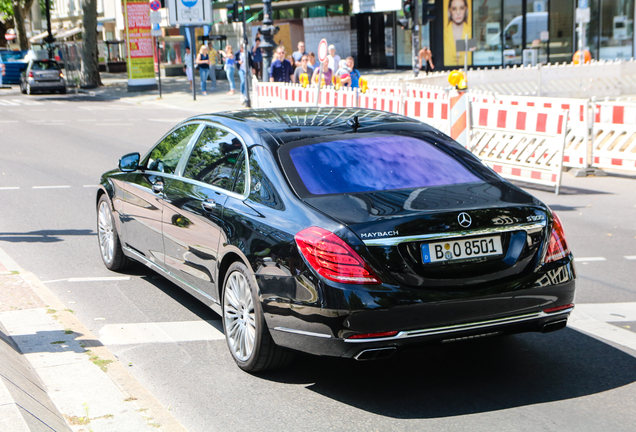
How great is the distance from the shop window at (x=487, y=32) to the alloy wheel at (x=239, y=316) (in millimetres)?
34763

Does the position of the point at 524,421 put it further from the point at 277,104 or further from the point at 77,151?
the point at 277,104

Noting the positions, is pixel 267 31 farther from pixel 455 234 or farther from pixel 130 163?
pixel 455 234

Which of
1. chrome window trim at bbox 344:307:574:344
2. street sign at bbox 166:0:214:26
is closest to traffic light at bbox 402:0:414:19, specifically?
street sign at bbox 166:0:214:26

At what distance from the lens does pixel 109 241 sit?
7.29 metres

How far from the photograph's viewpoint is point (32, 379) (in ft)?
14.6

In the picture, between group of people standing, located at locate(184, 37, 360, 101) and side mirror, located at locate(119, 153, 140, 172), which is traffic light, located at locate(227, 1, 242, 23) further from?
side mirror, located at locate(119, 153, 140, 172)

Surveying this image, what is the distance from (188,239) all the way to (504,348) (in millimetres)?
2132

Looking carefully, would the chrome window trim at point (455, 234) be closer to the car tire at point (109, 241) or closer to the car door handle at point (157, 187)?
the car door handle at point (157, 187)

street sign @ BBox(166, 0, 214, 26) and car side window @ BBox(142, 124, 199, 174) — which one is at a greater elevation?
street sign @ BBox(166, 0, 214, 26)

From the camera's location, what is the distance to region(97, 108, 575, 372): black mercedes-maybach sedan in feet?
13.3

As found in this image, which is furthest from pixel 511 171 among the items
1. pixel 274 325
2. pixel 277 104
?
pixel 277 104

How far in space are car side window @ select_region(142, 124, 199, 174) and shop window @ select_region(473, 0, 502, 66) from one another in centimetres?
3330

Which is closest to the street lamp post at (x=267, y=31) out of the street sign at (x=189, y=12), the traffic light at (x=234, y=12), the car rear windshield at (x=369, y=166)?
the traffic light at (x=234, y=12)

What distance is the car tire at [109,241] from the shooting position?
23.3 ft
